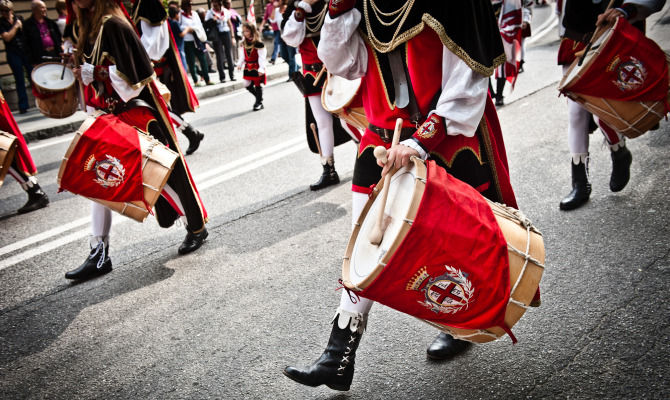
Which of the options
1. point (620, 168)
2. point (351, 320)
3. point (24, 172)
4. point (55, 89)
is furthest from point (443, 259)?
point (24, 172)

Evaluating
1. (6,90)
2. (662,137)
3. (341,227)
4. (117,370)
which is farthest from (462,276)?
(6,90)

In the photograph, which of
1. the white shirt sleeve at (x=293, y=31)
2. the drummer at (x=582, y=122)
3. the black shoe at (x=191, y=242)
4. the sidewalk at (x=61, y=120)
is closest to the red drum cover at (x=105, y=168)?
the black shoe at (x=191, y=242)

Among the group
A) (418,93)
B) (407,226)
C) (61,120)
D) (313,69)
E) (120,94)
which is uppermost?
(418,93)

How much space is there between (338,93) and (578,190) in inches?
77.2

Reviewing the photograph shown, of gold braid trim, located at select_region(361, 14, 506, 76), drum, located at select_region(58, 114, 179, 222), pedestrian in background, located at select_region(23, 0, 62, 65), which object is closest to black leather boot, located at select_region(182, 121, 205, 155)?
drum, located at select_region(58, 114, 179, 222)

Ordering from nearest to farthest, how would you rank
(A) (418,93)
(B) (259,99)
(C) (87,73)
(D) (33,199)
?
(A) (418,93)
(C) (87,73)
(D) (33,199)
(B) (259,99)

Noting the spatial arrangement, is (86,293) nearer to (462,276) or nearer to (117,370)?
(117,370)

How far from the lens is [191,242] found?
4387 millimetres

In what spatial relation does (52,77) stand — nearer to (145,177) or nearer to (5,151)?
(5,151)

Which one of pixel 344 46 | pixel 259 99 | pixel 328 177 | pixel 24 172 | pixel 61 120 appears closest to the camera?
pixel 344 46

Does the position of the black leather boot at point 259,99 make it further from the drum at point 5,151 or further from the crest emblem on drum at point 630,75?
the crest emblem on drum at point 630,75

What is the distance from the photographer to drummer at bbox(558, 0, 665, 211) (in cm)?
376

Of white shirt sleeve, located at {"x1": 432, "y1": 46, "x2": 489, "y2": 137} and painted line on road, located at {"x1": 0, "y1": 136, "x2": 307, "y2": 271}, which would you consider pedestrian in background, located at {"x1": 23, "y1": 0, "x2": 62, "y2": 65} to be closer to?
painted line on road, located at {"x1": 0, "y1": 136, "x2": 307, "y2": 271}

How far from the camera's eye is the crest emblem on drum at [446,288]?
186cm
